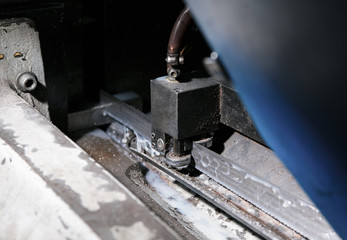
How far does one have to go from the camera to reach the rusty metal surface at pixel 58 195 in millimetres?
919

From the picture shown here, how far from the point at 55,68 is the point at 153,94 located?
0.39m

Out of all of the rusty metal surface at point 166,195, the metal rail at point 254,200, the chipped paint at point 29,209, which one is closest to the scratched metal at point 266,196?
the metal rail at point 254,200

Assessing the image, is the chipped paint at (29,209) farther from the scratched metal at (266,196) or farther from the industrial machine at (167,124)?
the scratched metal at (266,196)

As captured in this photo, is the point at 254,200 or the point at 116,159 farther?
the point at 116,159

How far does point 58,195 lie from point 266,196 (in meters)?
0.61

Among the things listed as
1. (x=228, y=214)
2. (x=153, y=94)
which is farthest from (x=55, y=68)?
(x=228, y=214)

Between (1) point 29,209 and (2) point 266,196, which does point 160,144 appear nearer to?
(2) point 266,196

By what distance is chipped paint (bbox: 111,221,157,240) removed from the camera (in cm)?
89

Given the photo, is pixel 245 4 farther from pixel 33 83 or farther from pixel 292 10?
pixel 33 83

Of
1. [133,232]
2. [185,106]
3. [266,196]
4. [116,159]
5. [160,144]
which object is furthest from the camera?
[116,159]

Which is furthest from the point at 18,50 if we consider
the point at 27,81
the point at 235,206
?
the point at 235,206

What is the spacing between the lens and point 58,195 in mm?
984

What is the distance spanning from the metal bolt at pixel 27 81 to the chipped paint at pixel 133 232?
2.49 ft

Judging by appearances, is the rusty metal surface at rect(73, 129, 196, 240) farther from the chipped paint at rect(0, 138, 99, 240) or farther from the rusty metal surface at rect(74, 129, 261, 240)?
the chipped paint at rect(0, 138, 99, 240)
